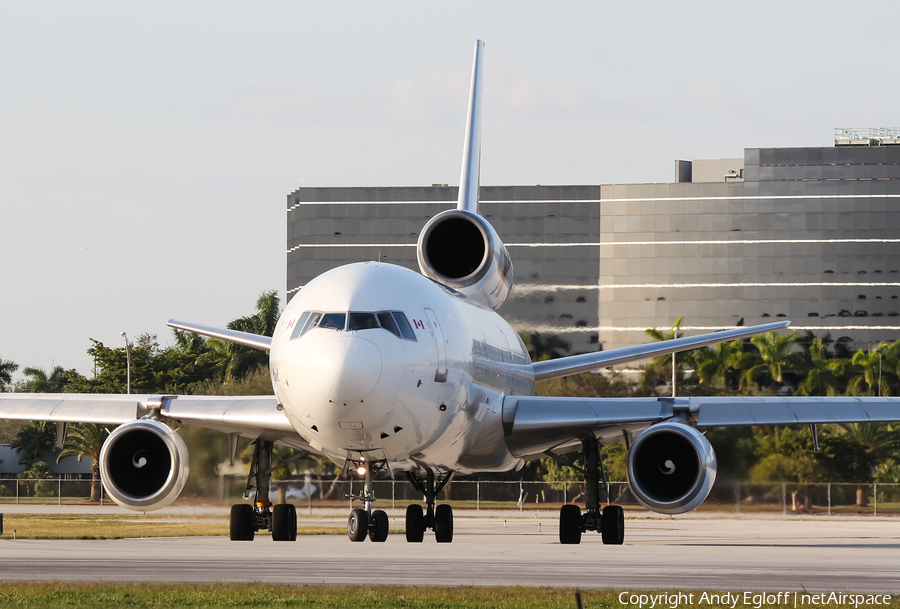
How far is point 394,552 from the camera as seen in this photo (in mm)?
24703

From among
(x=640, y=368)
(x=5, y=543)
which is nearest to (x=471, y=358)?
(x=5, y=543)

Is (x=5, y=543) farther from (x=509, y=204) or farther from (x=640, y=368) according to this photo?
(x=509, y=204)

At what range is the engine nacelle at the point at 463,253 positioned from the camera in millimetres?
28125

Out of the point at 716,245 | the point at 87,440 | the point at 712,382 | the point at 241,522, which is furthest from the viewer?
the point at 716,245

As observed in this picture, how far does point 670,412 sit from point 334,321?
7.77 m

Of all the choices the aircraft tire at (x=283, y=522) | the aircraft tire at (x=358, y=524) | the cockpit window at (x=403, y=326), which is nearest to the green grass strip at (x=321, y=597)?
the aircraft tire at (x=358, y=524)

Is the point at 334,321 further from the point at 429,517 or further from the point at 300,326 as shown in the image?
the point at 429,517

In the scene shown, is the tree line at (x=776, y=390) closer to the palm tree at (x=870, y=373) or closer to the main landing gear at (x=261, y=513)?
the palm tree at (x=870, y=373)

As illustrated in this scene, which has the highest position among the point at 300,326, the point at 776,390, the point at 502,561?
the point at 776,390

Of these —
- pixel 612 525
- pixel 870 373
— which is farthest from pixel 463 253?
pixel 870 373

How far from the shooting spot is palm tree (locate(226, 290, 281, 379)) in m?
87.6

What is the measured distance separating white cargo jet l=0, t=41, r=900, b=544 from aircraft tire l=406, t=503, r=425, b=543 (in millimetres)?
45

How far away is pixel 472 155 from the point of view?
111 ft

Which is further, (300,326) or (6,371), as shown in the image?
(6,371)
